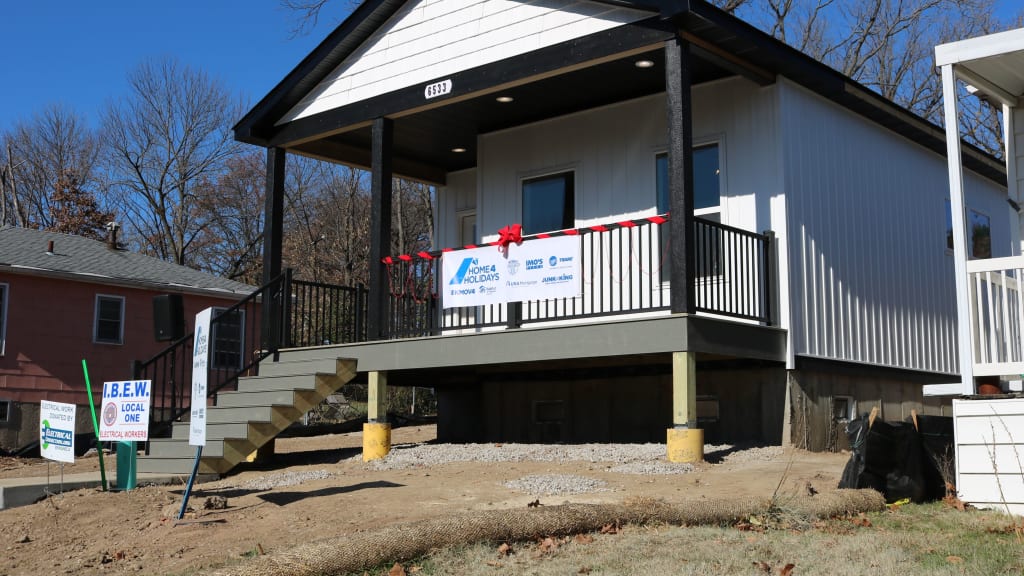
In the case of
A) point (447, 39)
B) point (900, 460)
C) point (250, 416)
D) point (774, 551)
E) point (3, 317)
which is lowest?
point (774, 551)

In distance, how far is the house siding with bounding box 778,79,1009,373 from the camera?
13.0m

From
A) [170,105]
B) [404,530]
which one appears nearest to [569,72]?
[404,530]

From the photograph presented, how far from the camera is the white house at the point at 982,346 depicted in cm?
815

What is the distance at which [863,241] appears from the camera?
563 inches

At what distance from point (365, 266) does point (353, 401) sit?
651cm

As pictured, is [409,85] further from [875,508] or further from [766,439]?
[875,508]

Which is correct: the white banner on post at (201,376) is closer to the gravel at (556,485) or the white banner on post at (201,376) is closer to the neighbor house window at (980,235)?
the gravel at (556,485)

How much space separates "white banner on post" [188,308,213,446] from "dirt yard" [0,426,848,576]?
713 millimetres

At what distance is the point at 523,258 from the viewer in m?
12.6

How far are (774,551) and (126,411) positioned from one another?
696 cm

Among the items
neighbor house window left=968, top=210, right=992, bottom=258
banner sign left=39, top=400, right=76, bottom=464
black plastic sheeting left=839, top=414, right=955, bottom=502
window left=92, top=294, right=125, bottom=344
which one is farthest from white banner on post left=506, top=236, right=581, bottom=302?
window left=92, top=294, right=125, bottom=344

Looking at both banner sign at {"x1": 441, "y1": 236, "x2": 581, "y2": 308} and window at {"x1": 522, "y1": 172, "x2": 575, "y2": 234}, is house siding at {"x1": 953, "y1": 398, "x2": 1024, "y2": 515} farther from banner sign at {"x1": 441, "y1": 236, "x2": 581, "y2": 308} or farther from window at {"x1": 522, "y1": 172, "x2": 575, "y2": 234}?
window at {"x1": 522, "y1": 172, "x2": 575, "y2": 234}

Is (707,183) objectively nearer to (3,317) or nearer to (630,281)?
(630,281)

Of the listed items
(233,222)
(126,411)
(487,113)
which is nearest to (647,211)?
(487,113)
